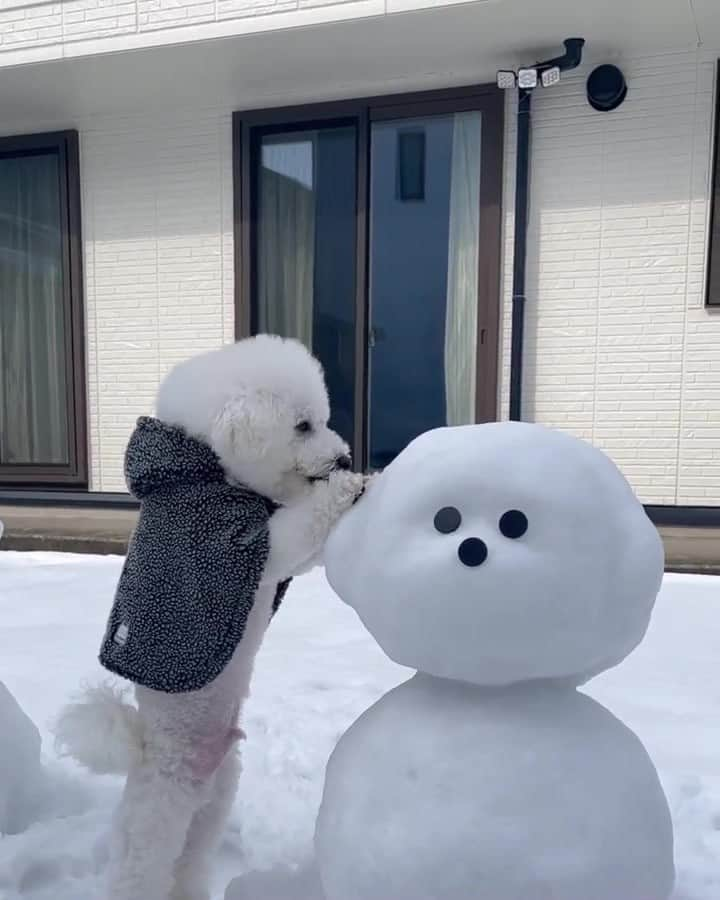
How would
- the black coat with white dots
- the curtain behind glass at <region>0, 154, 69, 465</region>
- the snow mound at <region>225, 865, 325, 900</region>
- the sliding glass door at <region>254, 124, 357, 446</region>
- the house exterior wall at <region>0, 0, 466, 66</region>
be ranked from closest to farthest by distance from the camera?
the black coat with white dots → the snow mound at <region>225, 865, 325, 900</region> → the house exterior wall at <region>0, 0, 466, 66</region> → the sliding glass door at <region>254, 124, 357, 446</region> → the curtain behind glass at <region>0, 154, 69, 465</region>

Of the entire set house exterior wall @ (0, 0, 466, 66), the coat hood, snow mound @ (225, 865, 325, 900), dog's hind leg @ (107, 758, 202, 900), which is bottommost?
snow mound @ (225, 865, 325, 900)

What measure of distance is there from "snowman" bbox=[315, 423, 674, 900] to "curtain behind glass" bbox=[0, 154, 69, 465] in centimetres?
537

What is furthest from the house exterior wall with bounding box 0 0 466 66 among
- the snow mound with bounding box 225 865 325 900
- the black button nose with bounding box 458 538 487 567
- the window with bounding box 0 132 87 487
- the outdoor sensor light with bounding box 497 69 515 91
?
the snow mound with bounding box 225 865 325 900

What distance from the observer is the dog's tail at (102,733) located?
130 centimetres

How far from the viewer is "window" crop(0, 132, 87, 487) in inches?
225

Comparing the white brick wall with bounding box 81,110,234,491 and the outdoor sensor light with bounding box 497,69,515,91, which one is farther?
the white brick wall with bounding box 81,110,234,491

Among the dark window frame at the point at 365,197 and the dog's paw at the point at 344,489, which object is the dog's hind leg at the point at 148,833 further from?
the dark window frame at the point at 365,197

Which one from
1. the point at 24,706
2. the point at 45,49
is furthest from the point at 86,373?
the point at 24,706

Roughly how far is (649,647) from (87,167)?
505 centimetres

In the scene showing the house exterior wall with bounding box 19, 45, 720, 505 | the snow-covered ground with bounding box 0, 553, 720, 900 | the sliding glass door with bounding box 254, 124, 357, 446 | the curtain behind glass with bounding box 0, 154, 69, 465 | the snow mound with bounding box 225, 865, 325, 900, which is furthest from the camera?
the curtain behind glass with bounding box 0, 154, 69, 465

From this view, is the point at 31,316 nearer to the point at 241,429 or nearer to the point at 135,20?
the point at 135,20

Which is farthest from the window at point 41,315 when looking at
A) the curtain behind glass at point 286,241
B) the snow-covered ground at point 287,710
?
the snow-covered ground at point 287,710

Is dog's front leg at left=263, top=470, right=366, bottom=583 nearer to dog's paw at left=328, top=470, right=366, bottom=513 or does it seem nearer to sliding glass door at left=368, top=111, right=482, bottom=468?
dog's paw at left=328, top=470, right=366, bottom=513

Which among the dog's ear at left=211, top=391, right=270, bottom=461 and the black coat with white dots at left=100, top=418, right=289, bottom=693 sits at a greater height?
the dog's ear at left=211, top=391, right=270, bottom=461
